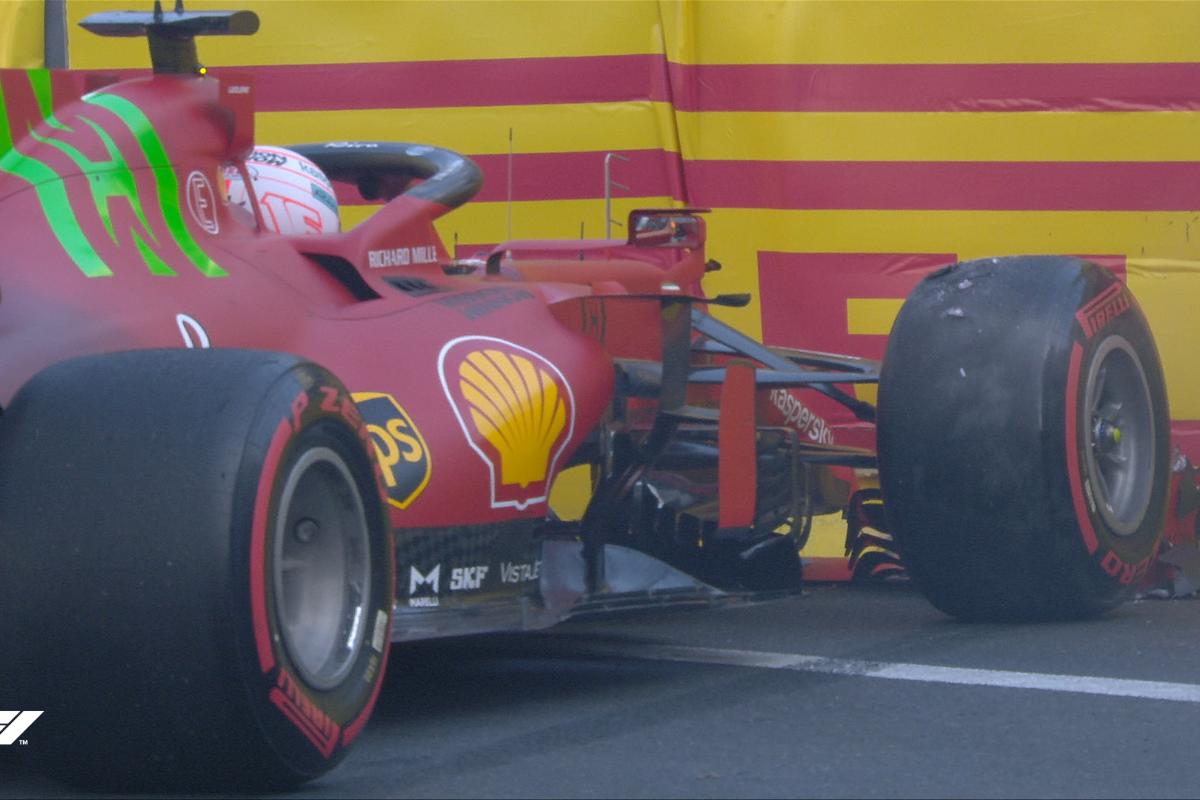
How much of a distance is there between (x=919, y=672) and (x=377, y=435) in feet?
4.65

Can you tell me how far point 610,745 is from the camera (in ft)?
13.1

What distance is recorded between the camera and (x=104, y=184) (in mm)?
4262

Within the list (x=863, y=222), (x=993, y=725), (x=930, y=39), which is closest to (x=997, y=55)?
(x=930, y=39)

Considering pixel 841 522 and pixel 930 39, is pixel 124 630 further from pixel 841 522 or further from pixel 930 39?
pixel 930 39

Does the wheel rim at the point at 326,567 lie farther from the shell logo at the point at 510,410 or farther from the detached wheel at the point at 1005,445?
the detached wheel at the point at 1005,445

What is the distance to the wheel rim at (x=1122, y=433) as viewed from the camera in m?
5.74

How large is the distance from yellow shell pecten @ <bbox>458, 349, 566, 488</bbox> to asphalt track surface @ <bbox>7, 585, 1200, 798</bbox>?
0.43 metres

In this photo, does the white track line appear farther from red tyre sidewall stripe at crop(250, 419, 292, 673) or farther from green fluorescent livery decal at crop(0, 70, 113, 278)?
red tyre sidewall stripe at crop(250, 419, 292, 673)

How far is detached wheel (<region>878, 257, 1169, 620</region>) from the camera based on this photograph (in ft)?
17.8

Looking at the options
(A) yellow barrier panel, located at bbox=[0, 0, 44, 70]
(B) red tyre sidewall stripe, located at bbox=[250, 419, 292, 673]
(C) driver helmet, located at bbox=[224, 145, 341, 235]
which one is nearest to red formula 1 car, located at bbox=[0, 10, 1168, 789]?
(B) red tyre sidewall stripe, located at bbox=[250, 419, 292, 673]

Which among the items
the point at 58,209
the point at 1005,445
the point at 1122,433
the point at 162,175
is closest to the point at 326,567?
the point at 58,209

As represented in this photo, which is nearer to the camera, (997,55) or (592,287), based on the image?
(592,287)

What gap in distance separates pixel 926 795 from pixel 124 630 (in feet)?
4.40

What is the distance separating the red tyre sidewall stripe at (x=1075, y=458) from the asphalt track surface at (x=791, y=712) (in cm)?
25
